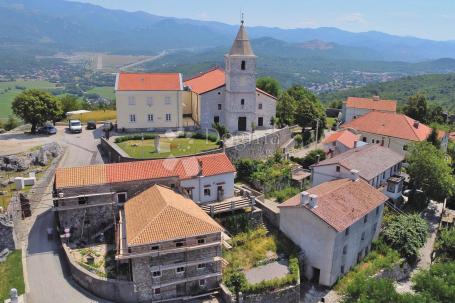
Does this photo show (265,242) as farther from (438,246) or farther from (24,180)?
(24,180)

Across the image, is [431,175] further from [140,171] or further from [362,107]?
[362,107]

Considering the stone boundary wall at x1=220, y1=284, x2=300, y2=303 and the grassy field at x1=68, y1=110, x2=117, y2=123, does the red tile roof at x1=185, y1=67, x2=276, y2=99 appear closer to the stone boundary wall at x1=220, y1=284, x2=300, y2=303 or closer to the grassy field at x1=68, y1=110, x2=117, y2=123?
the grassy field at x1=68, y1=110, x2=117, y2=123

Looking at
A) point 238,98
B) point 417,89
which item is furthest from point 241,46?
point 417,89

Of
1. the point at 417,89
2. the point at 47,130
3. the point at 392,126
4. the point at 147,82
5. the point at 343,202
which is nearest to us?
the point at 343,202

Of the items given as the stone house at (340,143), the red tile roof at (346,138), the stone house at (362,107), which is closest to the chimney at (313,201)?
the stone house at (340,143)

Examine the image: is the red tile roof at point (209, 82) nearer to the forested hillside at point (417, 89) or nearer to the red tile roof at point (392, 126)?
the red tile roof at point (392, 126)

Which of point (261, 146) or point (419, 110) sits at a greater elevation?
point (419, 110)
